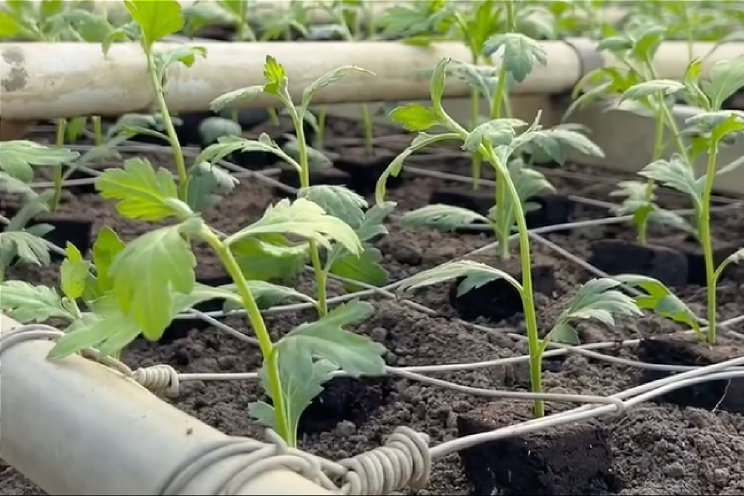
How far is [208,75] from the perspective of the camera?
5.87 ft

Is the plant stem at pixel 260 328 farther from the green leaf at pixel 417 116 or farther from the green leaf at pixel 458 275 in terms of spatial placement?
the green leaf at pixel 417 116

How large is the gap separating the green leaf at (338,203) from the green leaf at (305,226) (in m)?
0.19

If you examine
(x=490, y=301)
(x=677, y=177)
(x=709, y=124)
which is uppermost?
(x=709, y=124)

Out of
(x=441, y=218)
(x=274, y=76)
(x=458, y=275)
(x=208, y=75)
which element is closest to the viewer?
(x=458, y=275)

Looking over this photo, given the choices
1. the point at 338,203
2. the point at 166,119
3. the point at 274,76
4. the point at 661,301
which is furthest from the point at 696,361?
the point at 166,119

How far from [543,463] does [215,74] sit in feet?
3.70

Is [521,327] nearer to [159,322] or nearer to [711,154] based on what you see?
[711,154]

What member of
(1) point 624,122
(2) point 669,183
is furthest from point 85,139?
(2) point 669,183

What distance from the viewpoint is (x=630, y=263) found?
1.60 meters

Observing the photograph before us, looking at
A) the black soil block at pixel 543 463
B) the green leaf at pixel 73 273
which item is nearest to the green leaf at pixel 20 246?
the green leaf at pixel 73 273

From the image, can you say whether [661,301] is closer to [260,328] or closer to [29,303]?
[260,328]

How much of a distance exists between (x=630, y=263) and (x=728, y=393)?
0.52m

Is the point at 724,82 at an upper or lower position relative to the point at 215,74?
upper

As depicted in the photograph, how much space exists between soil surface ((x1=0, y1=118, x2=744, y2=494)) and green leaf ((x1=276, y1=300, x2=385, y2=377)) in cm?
24
